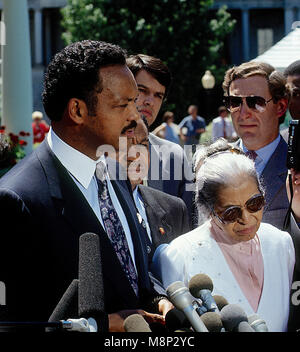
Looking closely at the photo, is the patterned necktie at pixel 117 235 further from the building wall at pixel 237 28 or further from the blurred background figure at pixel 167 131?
the building wall at pixel 237 28

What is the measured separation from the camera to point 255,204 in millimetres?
2557

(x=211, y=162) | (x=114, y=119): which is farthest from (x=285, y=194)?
(x=114, y=119)

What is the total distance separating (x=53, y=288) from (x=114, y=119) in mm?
605

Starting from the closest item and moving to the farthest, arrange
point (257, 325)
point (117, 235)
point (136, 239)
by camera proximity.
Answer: point (257, 325) → point (117, 235) → point (136, 239)

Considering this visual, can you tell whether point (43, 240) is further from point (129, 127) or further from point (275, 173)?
point (275, 173)

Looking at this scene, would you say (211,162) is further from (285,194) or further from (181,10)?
(181,10)

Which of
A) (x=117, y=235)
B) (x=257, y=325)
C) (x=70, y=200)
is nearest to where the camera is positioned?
(x=257, y=325)

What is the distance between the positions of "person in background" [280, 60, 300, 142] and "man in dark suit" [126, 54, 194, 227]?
598 mm

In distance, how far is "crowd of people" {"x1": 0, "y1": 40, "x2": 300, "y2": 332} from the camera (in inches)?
84.9

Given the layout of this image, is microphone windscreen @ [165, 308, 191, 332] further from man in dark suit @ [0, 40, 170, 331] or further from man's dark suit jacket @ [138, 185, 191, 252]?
man's dark suit jacket @ [138, 185, 191, 252]

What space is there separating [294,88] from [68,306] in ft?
7.78

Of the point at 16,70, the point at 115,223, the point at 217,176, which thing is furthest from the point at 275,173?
the point at 16,70

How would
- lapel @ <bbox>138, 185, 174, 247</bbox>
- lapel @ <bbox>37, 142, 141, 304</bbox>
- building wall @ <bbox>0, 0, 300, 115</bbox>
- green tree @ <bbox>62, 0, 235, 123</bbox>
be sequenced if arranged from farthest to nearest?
building wall @ <bbox>0, 0, 300, 115</bbox>
green tree @ <bbox>62, 0, 235, 123</bbox>
lapel @ <bbox>138, 185, 174, 247</bbox>
lapel @ <bbox>37, 142, 141, 304</bbox>

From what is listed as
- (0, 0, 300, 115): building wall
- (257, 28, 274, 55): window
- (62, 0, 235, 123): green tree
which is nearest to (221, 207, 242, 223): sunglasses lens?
(62, 0, 235, 123): green tree
